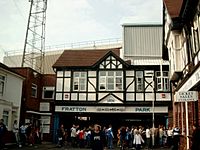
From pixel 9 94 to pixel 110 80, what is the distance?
9.65 m

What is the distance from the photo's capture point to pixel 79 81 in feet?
100

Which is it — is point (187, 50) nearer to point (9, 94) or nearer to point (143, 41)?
point (9, 94)

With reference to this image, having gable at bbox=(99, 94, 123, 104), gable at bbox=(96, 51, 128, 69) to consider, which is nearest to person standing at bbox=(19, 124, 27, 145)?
gable at bbox=(99, 94, 123, 104)

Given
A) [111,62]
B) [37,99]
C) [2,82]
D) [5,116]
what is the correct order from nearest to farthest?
[2,82], [5,116], [111,62], [37,99]

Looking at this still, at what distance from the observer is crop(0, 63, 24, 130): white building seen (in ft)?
81.0

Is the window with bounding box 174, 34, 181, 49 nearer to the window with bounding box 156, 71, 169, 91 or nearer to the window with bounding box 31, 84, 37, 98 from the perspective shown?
the window with bounding box 156, 71, 169, 91

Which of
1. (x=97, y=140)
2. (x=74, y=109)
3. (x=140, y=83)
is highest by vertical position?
(x=140, y=83)

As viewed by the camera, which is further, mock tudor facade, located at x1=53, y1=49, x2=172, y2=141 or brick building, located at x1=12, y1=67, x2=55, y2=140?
brick building, located at x1=12, y1=67, x2=55, y2=140

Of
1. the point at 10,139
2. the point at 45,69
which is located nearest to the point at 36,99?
the point at 10,139

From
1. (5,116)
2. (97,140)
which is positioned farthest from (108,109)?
(97,140)

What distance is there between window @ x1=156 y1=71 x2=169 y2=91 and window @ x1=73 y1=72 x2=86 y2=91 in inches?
283

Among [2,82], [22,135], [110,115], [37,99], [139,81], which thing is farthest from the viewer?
[37,99]

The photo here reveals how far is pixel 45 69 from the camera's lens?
4906 centimetres

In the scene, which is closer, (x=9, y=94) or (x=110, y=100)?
(x=9, y=94)
